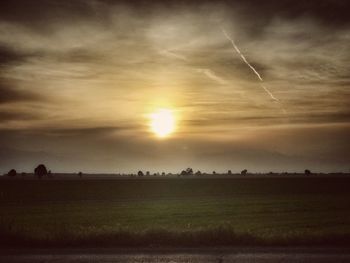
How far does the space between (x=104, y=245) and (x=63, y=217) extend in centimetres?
2647

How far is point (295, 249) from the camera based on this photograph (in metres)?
12.0

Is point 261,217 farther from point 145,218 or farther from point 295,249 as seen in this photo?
point 295,249

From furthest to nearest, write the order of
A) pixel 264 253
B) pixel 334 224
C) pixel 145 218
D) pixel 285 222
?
pixel 145 218
pixel 285 222
pixel 334 224
pixel 264 253

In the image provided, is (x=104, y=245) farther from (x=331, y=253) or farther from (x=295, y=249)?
(x=331, y=253)

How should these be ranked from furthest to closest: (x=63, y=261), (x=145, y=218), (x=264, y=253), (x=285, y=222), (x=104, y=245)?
(x=145, y=218), (x=285, y=222), (x=104, y=245), (x=264, y=253), (x=63, y=261)

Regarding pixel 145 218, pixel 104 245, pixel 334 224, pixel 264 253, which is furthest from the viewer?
pixel 145 218

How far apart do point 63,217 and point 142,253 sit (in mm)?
28616

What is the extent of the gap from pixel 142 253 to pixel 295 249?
13.5ft

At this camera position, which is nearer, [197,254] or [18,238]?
[197,254]

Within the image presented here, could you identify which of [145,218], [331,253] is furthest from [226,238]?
[145,218]

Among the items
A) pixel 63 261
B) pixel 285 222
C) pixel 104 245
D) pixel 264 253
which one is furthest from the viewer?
pixel 285 222

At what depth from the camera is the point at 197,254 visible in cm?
1137

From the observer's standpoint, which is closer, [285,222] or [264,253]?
[264,253]

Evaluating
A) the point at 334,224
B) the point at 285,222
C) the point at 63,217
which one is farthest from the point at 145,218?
the point at 334,224
